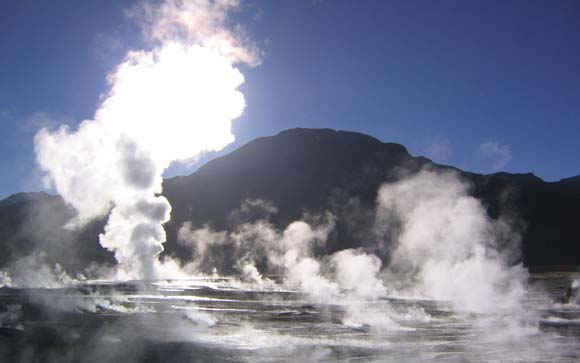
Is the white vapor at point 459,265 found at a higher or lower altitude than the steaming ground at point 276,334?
higher

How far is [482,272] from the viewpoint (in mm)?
44656

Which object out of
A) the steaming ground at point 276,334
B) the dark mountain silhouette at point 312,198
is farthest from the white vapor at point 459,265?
the dark mountain silhouette at point 312,198

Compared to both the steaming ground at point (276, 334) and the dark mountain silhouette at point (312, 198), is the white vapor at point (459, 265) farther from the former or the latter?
the dark mountain silhouette at point (312, 198)

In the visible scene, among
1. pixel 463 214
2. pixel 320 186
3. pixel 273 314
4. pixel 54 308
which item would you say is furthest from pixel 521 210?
pixel 54 308

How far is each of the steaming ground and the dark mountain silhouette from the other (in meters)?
86.8

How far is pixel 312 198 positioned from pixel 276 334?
128750 mm

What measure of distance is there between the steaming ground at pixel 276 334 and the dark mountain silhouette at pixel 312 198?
86.8 metres

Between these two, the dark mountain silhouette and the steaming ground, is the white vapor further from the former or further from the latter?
the dark mountain silhouette

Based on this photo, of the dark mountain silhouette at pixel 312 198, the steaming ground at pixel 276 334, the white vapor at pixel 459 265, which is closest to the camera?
the steaming ground at pixel 276 334

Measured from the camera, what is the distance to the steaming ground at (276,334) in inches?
704

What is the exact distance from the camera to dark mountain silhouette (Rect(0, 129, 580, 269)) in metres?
127

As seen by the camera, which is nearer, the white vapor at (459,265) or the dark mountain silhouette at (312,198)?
the white vapor at (459,265)

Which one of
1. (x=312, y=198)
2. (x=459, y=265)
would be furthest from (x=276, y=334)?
(x=312, y=198)

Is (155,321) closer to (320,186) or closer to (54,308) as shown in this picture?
(54,308)
